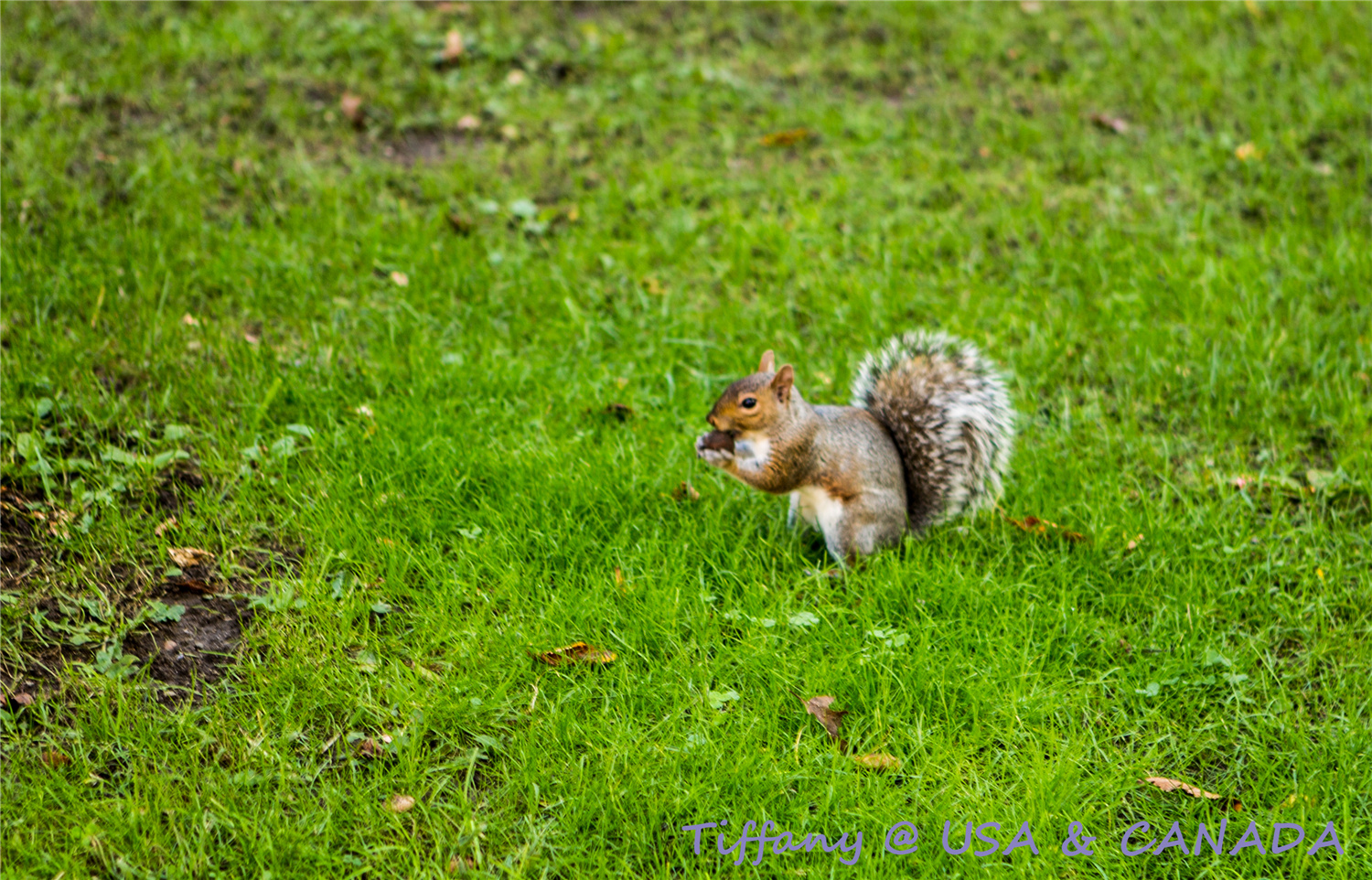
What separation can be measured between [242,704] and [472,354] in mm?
1467

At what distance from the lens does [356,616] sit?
8.71 feet

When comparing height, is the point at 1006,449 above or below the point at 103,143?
below

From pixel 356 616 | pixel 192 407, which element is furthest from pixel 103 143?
pixel 356 616

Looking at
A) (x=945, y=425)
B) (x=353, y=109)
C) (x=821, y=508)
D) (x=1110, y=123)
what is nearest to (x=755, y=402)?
(x=821, y=508)

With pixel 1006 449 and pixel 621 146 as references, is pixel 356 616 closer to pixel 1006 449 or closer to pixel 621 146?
pixel 1006 449

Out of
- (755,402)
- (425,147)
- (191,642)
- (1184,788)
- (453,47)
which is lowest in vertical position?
(1184,788)

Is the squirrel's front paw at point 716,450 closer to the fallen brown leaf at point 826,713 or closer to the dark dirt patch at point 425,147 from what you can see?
the fallen brown leaf at point 826,713

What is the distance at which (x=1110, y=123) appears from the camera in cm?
514

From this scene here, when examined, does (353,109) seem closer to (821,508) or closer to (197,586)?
(197,586)

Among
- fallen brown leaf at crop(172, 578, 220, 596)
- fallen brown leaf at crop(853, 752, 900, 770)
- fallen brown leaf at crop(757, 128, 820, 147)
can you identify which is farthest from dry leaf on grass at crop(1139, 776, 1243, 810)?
fallen brown leaf at crop(757, 128, 820, 147)

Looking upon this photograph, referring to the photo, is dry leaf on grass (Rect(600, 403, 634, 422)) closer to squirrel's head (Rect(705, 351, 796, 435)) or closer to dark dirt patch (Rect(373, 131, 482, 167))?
squirrel's head (Rect(705, 351, 796, 435))

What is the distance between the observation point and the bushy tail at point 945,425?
2.92 metres

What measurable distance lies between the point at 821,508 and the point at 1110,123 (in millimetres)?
3206

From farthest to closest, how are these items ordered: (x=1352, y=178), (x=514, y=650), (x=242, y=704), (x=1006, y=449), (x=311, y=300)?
1. (x=1352, y=178)
2. (x=311, y=300)
3. (x=1006, y=449)
4. (x=514, y=650)
5. (x=242, y=704)
